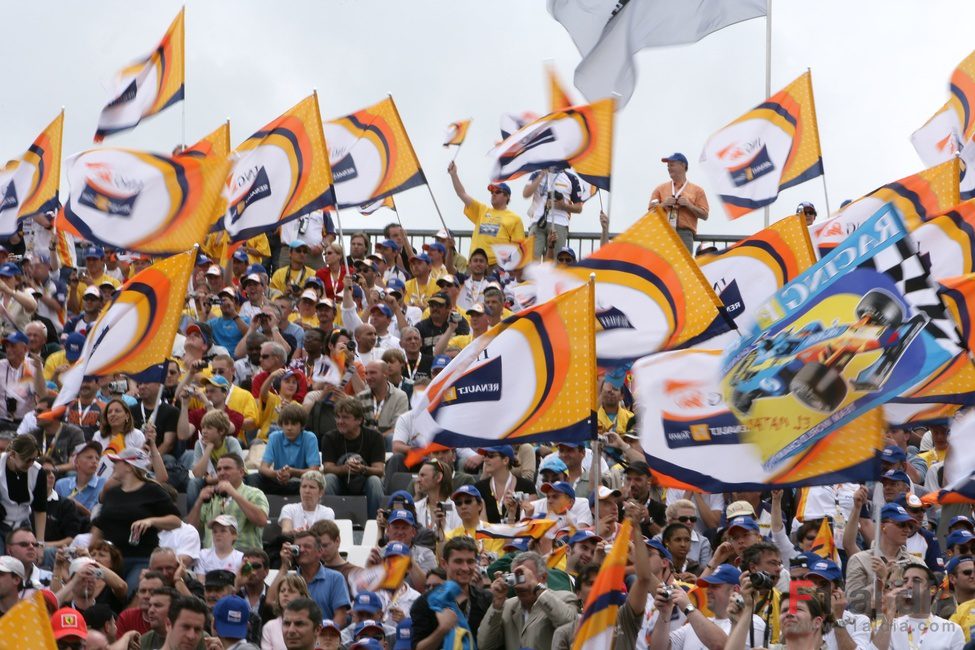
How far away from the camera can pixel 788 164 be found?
2384 cm

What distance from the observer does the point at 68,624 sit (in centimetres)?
1412

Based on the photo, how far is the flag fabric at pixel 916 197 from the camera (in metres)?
20.7

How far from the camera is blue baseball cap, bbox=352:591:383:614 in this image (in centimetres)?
1507

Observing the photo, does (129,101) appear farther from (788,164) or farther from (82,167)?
(788,164)

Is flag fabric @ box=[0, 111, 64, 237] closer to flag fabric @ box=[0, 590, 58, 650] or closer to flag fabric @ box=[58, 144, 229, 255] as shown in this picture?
flag fabric @ box=[58, 144, 229, 255]

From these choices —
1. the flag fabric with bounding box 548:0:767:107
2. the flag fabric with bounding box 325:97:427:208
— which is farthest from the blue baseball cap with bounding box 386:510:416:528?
the flag fabric with bounding box 325:97:427:208

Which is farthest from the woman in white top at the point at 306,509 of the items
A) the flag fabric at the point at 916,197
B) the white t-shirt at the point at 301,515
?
the flag fabric at the point at 916,197

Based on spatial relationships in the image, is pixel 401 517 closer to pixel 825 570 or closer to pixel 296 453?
pixel 296 453

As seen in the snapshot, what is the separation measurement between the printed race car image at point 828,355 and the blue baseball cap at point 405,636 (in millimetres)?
2728

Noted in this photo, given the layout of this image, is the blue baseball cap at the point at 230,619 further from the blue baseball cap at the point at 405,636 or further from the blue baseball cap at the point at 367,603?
the blue baseball cap at the point at 405,636

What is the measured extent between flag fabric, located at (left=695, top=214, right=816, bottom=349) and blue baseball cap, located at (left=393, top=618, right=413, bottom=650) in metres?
5.44

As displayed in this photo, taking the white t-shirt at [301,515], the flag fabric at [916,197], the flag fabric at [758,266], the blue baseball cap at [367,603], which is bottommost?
the blue baseball cap at [367,603]

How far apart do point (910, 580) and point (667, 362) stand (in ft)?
7.25

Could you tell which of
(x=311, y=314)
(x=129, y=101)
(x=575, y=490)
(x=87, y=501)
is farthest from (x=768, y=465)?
(x=129, y=101)
